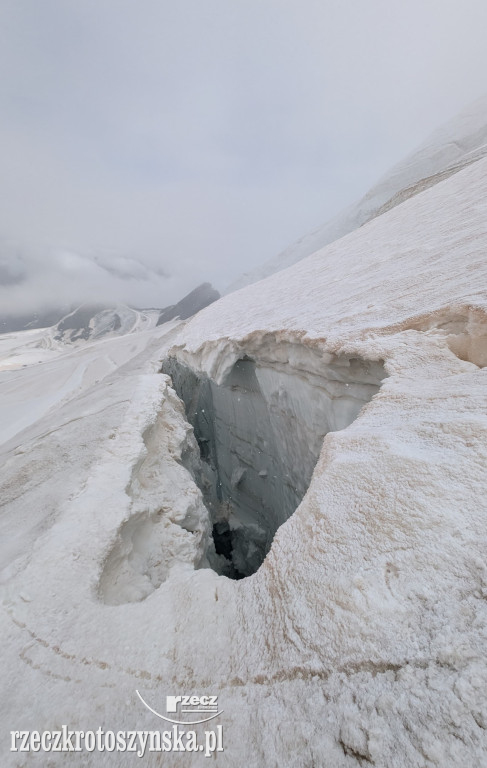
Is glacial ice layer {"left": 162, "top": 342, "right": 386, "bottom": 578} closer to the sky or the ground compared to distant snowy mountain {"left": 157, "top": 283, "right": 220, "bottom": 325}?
closer to the ground

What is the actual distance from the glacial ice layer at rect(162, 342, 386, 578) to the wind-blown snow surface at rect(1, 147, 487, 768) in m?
0.66

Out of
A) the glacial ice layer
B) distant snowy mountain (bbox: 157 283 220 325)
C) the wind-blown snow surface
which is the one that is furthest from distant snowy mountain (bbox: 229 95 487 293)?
distant snowy mountain (bbox: 157 283 220 325)

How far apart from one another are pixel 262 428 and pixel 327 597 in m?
4.90

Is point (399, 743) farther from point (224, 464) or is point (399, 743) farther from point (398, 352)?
point (224, 464)

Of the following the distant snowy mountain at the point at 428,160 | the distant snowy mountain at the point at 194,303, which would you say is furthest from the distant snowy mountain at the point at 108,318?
the distant snowy mountain at the point at 428,160

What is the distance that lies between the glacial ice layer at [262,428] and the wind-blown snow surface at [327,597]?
659mm

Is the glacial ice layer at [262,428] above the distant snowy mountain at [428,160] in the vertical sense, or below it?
below

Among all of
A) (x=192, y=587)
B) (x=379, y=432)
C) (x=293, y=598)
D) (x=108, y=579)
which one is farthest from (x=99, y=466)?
(x=379, y=432)

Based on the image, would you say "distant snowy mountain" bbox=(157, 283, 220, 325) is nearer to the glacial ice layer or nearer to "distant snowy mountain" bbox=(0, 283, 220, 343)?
"distant snowy mountain" bbox=(0, 283, 220, 343)

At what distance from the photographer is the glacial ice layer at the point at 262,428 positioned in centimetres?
323

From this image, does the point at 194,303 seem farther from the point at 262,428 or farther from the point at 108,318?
the point at 262,428

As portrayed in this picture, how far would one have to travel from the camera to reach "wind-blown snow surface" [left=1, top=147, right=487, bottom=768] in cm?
90

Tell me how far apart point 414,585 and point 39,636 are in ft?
5.67

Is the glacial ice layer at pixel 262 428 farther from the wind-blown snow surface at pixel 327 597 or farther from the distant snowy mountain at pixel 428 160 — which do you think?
the distant snowy mountain at pixel 428 160
